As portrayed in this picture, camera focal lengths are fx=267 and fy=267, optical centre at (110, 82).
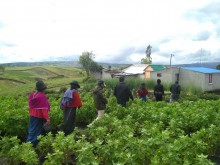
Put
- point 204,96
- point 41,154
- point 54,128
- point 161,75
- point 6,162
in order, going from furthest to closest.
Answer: point 161,75 → point 204,96 → point 54,128 → point 41,154 → point 6,162

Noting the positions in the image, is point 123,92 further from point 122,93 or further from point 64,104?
point 64,104

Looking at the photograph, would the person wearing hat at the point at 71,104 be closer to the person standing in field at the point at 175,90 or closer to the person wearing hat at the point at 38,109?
the person wearing hat at the point at 38,109

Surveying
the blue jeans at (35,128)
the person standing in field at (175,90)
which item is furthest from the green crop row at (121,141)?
the person standing in field at (175,90)

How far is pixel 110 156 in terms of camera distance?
537cm

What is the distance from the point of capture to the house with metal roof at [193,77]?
29719 millimetres

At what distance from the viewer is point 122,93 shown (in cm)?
1037

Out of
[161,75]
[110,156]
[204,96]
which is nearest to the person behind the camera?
[110,156]

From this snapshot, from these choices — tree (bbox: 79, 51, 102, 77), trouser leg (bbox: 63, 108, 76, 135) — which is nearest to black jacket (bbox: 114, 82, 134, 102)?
trouser leg (bbox: 63, 108, 76, 135)

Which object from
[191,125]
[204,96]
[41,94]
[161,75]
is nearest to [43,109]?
[41,94]

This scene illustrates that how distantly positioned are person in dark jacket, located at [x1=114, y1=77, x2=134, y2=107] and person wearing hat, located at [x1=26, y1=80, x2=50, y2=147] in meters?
3.88

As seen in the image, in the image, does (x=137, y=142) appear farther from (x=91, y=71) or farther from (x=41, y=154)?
(x=91, y=71)

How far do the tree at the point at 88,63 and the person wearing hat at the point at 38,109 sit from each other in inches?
1923

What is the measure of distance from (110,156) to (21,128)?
4.14m

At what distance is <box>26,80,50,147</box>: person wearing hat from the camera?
22.6ft
